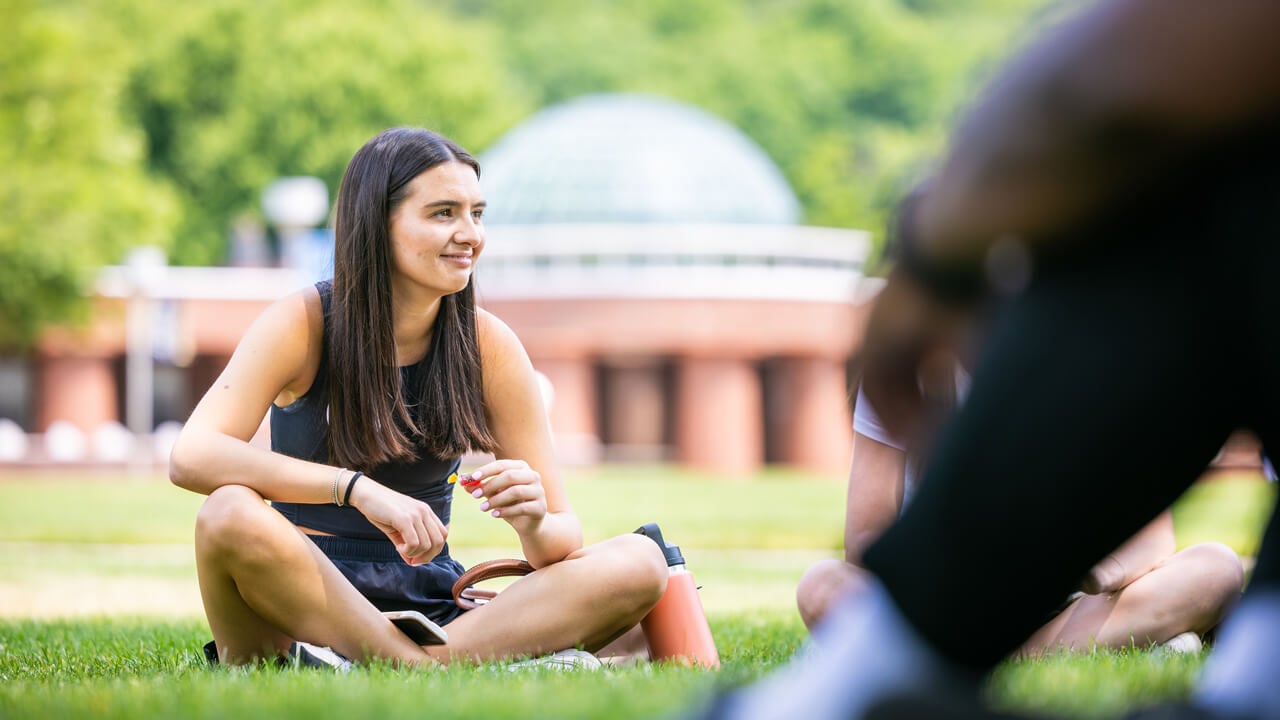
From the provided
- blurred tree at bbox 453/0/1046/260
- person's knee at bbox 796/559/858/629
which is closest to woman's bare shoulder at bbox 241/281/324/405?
person's knee at bbox 796/559/858/629

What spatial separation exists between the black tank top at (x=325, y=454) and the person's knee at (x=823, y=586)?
3.39ft

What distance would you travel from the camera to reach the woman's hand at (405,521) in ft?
11.3

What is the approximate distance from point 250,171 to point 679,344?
57.8ft

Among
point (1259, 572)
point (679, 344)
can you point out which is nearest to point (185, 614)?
point (1259, 572)

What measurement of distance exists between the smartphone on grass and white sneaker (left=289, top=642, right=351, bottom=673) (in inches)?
7.8

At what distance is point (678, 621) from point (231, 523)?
124 cm

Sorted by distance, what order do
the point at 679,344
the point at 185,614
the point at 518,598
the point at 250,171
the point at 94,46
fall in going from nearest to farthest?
the point at 518,598, the point at 185,614, the point at 94,46, the point at 679,344, the point at 250,171

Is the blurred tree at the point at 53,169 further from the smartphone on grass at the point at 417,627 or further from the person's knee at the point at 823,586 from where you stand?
the person's knee at the point at 823,586

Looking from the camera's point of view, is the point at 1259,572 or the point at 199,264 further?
the point at 199,264

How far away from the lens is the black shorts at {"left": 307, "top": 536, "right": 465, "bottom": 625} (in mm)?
3967

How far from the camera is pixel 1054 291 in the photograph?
169 centimetres

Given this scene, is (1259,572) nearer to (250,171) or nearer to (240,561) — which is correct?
(240,561)

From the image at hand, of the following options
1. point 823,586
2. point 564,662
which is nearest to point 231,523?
point 564,662

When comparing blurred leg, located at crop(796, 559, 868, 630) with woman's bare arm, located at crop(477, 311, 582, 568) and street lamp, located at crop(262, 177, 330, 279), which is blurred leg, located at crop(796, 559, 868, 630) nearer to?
woman's bare arm, located at crop(477, 311, 582, 568)
